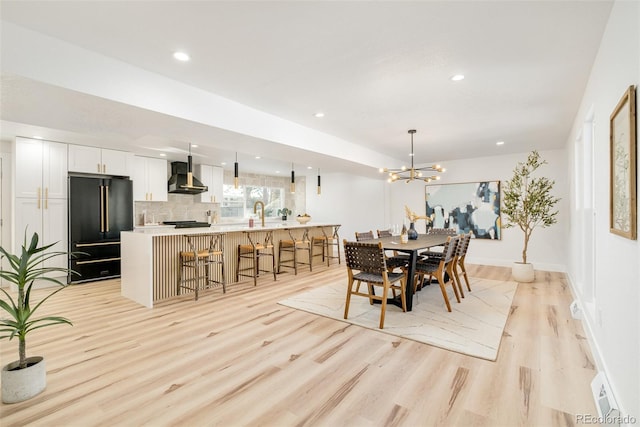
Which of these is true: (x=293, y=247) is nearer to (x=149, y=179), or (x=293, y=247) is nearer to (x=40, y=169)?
(x=149, y=179)

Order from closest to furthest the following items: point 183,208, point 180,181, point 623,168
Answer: point 623,168 < point 180,181 < point 183,208

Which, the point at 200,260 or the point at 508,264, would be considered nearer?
the point at 200,260

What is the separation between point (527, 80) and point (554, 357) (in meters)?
2.56

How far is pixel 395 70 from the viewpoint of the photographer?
9.16 feet

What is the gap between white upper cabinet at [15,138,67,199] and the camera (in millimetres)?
4781

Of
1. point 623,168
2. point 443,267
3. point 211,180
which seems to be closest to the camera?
point 623,168

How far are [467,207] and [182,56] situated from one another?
21.3 ft

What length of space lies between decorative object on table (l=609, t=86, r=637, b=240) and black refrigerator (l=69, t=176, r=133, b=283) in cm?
653

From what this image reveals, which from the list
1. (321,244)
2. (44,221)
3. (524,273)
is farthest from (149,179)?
(524,273)

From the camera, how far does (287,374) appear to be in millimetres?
2328

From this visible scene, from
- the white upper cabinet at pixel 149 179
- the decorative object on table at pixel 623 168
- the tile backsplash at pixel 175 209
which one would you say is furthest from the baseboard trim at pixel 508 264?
the white upper cabinet at pixel 149 179

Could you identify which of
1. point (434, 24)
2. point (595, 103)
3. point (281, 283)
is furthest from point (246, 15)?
point (281, 283)

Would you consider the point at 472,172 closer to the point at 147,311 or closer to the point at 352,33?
the point at 352,33
